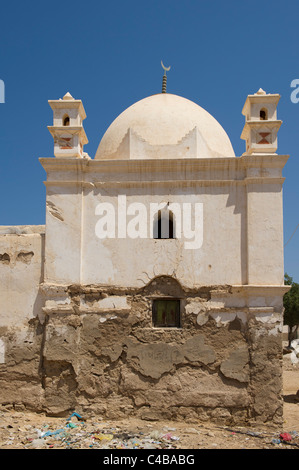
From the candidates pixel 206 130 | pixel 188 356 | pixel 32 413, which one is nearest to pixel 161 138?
pixel 206 130

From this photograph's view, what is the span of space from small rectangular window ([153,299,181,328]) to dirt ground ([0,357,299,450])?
5.27 ft

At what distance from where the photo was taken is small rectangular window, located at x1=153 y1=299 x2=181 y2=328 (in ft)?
25.6

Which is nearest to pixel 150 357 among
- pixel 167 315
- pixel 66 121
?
pixel 167 315

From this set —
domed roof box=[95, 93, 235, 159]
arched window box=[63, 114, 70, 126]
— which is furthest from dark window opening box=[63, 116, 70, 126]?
domed roof box=[95, 93, 235, 159]

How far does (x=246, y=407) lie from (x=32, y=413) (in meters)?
3.60

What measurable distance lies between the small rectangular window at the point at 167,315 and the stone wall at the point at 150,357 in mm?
149

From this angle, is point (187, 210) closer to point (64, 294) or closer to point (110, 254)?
point (110, 254)

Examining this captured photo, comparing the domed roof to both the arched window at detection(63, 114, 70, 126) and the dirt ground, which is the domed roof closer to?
the arched window at detection(63, 114, 70, 126)

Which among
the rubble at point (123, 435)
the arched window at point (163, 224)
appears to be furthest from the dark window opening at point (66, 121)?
the rubble at point (123, 435)

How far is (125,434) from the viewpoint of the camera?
6.82m

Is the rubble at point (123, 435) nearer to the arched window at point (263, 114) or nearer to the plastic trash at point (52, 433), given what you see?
the plastic trash at point (52, 433)

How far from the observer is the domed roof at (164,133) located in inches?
335

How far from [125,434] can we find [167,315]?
6.61 feet

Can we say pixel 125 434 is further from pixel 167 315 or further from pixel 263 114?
pixel 263 114
